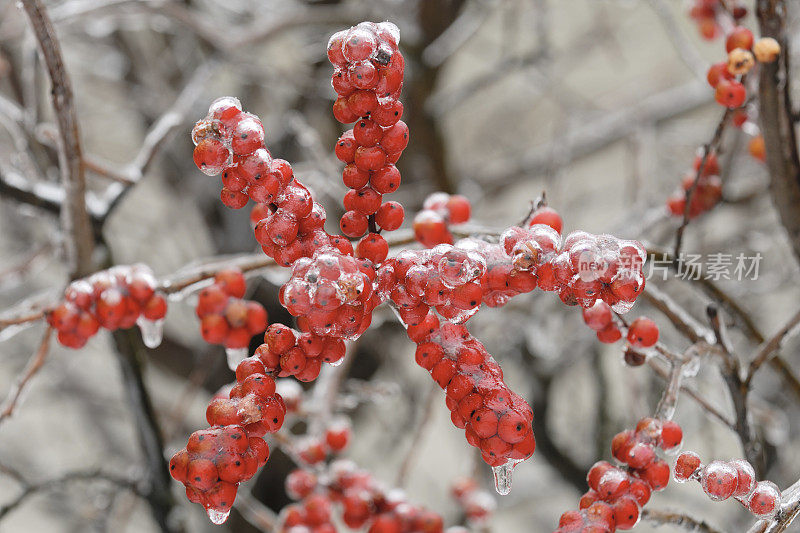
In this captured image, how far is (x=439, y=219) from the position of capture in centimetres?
58

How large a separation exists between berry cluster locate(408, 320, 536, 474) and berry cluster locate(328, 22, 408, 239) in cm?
8

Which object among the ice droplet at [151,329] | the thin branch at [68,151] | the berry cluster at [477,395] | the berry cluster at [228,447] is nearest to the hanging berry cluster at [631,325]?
the berry cluster at [477,395]

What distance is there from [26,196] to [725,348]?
0.67m

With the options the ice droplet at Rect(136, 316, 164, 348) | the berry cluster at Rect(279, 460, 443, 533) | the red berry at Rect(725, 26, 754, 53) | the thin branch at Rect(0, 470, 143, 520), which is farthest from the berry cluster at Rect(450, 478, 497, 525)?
the red berry at Rect(725, 26, 754, 53)

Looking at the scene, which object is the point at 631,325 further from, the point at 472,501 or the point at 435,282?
the point at 472,501

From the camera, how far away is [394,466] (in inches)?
86.1

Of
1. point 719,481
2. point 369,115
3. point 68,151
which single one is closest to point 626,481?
point 719,481

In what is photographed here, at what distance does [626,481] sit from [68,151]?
1.71 ft

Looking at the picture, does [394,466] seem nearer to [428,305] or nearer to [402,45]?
[402,45]

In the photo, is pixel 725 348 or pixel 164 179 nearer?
pixel 725 348

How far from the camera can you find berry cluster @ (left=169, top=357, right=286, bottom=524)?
15.7 inches

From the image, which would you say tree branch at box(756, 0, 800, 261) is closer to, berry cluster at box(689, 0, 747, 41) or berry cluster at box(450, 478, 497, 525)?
berry cluster at box(689, 0, 747, 41)

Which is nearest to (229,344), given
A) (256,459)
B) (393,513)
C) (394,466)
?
(256,459)

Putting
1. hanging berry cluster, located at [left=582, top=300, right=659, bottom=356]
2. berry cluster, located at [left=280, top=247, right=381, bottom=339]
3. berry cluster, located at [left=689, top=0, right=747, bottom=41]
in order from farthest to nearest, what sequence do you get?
berry cluster, located at [left=689, top=0, right=747, bottom=41] → hanging berry cluster, located at [left=582, top=300, right=659, bottom=356] → berry cluster, located at [left=280, top=247, right=381, bottom=339]
